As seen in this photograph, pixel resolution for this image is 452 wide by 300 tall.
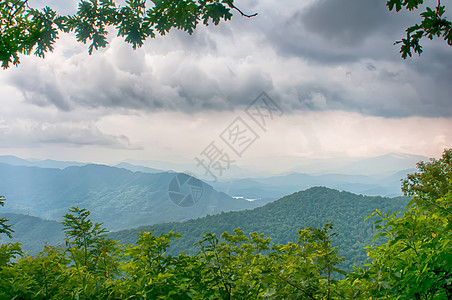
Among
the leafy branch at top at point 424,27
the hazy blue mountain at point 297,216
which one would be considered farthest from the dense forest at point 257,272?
the hazy blue mountain at point 297,216

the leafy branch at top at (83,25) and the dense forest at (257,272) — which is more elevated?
the leafy branch at top at (83,25)

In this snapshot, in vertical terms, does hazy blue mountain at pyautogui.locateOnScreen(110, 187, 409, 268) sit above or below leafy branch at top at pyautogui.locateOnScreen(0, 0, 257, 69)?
below

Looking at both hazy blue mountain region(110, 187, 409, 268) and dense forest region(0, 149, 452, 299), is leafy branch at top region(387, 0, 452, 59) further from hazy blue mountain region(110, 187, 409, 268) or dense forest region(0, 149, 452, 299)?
hazy blue mountain region(110, 187, 409, 268)

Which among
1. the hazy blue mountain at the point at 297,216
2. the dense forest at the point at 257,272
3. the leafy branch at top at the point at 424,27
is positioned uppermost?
the leafy branch at top at the point at 424,27

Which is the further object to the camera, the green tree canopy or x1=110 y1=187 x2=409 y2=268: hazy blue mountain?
x1=110 y1=187 x2=409 y2=268: hazy blue mountain

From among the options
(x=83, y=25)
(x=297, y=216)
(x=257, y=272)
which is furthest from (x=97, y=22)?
(x=297, y=216)

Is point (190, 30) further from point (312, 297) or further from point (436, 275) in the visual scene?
point (436, 275)

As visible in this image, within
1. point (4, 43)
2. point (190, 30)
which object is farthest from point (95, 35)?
point (190, 30)

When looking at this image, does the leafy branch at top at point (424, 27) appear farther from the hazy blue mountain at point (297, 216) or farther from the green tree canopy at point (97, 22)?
the hazy blue mountain at point (297, 216)

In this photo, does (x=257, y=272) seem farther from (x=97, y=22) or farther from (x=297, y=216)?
(x=297, y=216)

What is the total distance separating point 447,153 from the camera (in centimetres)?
2397

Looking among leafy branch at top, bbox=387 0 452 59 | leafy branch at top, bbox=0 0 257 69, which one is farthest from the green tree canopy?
leafy branch at top, bbox=387 0 452 59

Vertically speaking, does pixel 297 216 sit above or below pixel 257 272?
below

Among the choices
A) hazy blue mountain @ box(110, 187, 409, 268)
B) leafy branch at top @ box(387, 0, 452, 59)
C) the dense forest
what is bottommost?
hazy blue mountain @ box(110, 187, 409, 268)
